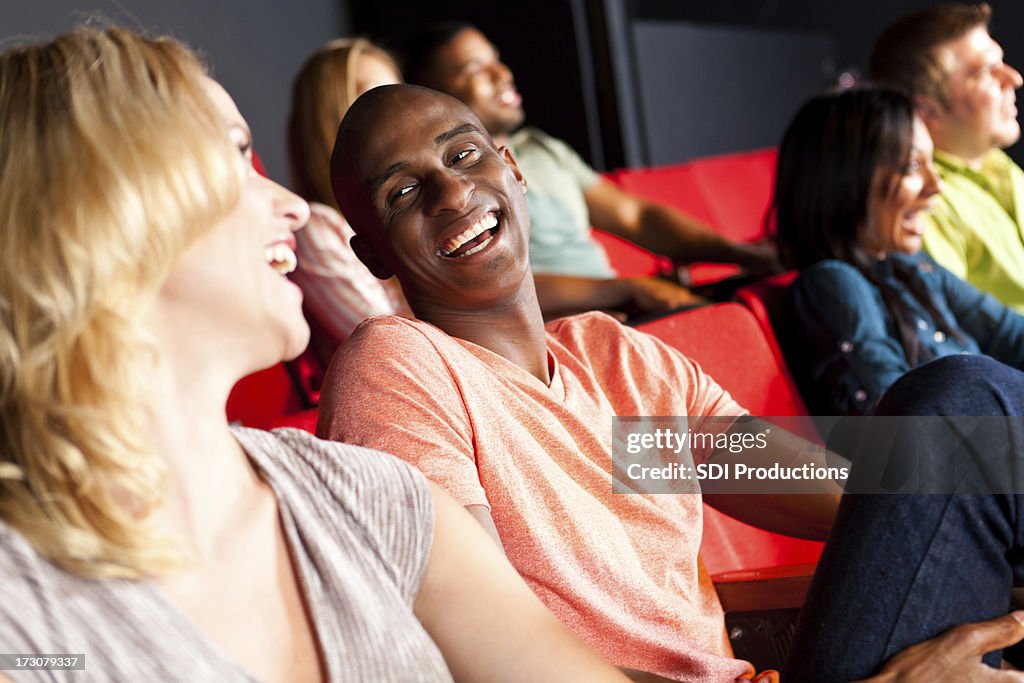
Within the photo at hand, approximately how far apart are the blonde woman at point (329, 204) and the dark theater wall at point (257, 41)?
85 centimetres

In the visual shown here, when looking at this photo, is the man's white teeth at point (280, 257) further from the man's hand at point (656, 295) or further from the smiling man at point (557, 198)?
the smiling man at point (557, 198)

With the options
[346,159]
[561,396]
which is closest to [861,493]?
[561,396]

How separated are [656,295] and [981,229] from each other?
2.32 ft

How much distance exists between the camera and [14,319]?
2.37 ft

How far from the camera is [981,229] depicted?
7.62ft

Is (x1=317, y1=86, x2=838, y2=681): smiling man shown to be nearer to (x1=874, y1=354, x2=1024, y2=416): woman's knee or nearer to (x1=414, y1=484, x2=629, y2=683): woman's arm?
(x1=414, y1=484, x2=629, y2=683): woman's arm

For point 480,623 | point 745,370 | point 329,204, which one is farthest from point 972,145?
point 480,623

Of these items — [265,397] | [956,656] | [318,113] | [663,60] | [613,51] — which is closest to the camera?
[956,656]

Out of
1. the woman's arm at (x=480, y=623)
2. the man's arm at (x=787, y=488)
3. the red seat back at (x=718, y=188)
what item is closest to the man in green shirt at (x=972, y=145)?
the red seat back at (x=718, y=188)

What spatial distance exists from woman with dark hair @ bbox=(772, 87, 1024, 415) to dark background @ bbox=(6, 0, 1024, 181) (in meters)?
0.76

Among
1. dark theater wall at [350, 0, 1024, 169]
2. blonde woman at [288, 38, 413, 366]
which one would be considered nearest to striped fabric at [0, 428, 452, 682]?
blonde woman at [288, 38, 413, 366]

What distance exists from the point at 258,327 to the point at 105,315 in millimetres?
110

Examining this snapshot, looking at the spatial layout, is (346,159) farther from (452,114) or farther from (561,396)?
(561,396)

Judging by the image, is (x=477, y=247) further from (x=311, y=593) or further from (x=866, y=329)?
(x=866, y=329)
